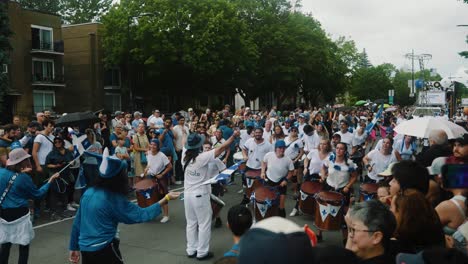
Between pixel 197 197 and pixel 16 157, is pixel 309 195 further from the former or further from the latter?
pixel 16 157

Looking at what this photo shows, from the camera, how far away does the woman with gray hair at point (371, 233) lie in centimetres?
308

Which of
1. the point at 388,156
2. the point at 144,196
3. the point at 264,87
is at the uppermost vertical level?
the point at 264,87

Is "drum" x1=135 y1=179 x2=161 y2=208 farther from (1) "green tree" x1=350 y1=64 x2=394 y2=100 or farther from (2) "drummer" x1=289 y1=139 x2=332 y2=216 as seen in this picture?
(1) "green tree" x1=350 y1=64 x2=394 y2=100

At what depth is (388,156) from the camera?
31.4 ft

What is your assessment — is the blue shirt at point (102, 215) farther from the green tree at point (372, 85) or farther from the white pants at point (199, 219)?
the green tree at point (372, 85)

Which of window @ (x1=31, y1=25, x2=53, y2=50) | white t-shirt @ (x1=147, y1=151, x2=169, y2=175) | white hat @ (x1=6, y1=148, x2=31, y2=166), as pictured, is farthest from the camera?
window @ (x1=31, y1=25, x2=53, y2=50)

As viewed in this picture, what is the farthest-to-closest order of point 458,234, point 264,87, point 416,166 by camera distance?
1. point 264,87
2. point 416,166
3. point 458,234

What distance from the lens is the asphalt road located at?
7614 millimetres

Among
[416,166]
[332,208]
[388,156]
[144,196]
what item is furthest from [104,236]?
[388,156]

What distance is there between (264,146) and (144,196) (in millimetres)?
3344

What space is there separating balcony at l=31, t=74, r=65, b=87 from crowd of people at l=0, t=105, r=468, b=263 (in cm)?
2716

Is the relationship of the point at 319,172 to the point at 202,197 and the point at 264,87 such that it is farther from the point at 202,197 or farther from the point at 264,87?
the point at 264,87

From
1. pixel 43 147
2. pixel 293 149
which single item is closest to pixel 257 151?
pixel 293 149

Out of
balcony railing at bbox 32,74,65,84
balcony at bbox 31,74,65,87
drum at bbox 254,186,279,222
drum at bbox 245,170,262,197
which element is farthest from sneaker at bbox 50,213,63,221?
balcony railing at bbox 32,74,65,84
